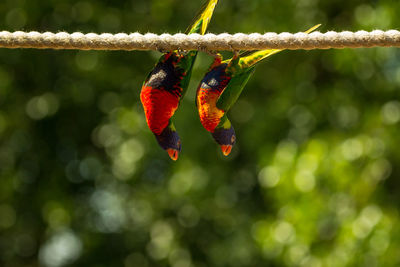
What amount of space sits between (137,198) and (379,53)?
3424 mm

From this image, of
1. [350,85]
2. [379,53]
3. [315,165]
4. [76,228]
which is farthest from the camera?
[76,228]

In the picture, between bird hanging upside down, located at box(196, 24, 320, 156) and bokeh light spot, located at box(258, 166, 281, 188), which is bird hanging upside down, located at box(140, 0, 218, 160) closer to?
bird hanging upside down, located at box(196, 24, 320, 156)

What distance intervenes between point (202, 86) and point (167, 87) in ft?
0.34

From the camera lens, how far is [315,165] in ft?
20.0

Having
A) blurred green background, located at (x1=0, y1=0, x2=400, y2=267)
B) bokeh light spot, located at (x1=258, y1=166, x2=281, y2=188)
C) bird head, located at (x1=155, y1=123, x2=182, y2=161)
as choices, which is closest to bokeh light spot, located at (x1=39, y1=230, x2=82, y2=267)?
blurred green background, located at (x1=0, y1=0, x2=400, y2=267)

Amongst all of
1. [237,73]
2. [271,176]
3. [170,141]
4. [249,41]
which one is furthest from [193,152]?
[249,41]

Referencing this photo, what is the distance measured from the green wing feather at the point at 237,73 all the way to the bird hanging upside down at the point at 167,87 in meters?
0.13

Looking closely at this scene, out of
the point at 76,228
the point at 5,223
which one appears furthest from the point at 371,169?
the point at 5,223

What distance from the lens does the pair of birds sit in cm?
210

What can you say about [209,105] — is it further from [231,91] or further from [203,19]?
[203,19]

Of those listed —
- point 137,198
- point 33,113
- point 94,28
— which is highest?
point 94,28

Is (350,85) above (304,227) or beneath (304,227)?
above

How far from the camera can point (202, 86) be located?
2141mm

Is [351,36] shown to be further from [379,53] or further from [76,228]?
[76,228]
